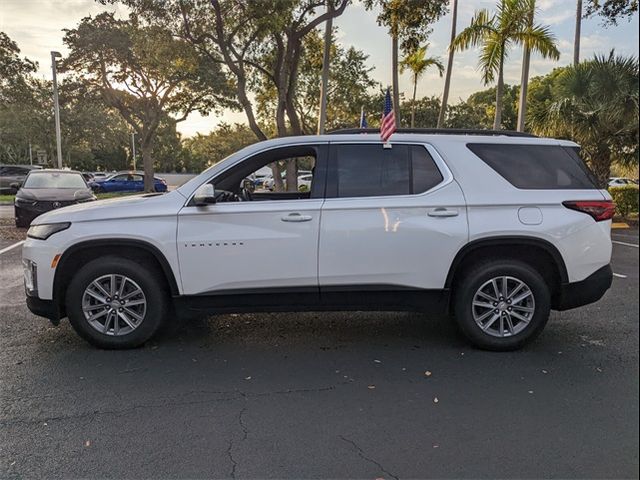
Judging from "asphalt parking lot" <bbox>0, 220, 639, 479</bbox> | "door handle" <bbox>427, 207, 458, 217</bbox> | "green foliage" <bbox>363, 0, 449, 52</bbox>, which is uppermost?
"green foliage" <bbox>363, 0, 449, 52</bbox>

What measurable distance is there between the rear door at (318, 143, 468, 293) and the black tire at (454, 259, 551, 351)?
0.77 feet

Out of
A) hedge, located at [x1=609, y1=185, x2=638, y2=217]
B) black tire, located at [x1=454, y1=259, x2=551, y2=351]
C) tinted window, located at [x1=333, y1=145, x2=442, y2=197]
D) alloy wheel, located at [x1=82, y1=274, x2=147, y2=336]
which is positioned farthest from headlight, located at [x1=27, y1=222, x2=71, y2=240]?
hedge, located at [x1=609, y1=185, x2=638, y2=217]

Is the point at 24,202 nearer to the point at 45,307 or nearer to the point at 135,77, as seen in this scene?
the point at 45,307

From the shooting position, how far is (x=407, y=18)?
13539 mm

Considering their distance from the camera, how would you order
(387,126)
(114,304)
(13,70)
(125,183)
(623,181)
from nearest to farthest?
(114,304) < (387,126) < (623,181) < (13,70) < (125,183)

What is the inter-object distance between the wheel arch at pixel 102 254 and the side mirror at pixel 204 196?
1.76ft

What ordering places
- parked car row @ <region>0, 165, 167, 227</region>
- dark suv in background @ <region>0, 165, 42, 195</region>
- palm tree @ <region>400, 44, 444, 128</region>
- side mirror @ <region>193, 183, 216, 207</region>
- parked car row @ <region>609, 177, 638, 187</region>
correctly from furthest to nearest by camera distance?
1. dark suv in background @ <region>0, 165, 42, 195</region>
2. palm tree @ <region>400, 44, 444, 128</region>
3. parked car row @ <region>0, 165, 167, 227</region>
4. side mirror @ <region>193, 183, 216, 207</region>
5. parked car row @ <region>609, 177, 638, 187</region>

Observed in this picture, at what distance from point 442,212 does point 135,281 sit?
8.89 ft

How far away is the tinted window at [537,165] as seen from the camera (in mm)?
4430

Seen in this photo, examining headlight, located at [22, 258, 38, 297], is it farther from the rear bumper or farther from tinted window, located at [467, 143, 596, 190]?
the rear bumper

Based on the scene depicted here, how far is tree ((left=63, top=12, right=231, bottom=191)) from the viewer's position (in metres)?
21.4

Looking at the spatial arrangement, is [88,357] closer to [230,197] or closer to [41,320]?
[41,320]

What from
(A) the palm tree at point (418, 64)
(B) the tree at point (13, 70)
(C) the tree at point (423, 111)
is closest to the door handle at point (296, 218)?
(B) the tree at point (13, 70)

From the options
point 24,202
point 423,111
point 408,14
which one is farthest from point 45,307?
point 423,111
